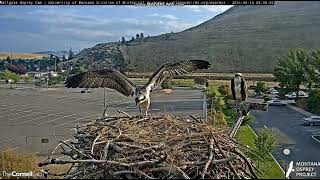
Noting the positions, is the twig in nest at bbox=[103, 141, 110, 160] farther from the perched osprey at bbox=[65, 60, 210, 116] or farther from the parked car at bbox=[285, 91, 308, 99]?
the parked car at bbox=[285, 91, 308, 99]

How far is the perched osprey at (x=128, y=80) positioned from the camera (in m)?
7.27

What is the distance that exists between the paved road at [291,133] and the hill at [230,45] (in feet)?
9.85

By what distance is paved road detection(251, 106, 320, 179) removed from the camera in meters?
10.9

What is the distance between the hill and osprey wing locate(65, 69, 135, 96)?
6.82 m

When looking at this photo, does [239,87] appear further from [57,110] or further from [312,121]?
[57,110]

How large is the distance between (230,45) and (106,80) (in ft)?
79.8

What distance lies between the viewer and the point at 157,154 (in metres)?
5.26

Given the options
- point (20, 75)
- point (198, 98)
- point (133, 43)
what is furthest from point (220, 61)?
point (20, 75)

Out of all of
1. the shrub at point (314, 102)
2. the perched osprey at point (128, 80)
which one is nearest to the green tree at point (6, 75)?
the shrub at point (314, 102)

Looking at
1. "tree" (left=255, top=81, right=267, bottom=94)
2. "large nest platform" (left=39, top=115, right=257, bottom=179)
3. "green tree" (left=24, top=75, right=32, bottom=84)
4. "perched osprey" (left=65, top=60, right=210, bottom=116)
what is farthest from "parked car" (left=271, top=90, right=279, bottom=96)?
"large nest platform" (left=39, top=115, right=257, bottom=179)

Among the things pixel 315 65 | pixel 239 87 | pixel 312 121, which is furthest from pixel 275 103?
pixel 239 87

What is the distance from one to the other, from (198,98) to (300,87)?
18.4ft

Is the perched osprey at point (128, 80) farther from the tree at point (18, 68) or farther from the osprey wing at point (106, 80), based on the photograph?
the tree at point (18, 68)

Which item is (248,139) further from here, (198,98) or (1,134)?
(1,134)
